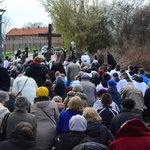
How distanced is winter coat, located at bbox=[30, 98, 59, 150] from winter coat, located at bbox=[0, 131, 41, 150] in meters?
2.50

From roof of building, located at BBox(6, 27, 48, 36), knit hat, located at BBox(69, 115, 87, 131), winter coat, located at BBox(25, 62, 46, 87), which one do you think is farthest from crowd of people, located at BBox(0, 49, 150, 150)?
roof of building, located at BBox(6, 27, 48, 36)

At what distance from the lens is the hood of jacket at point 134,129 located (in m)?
5.12

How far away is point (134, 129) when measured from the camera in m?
5.13

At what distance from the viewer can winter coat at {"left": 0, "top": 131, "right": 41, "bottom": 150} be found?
5934mm

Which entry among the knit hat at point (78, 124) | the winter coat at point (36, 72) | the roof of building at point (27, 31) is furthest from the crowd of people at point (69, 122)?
the roof of building at point (27, 31)

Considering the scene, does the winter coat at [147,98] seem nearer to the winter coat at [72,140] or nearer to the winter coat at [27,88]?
the winter coat at [27,88]

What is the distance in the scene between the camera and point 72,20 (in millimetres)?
39969

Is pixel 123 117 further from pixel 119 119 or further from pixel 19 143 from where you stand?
pixel 19 143

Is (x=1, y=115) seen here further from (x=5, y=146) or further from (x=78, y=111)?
(x=5, y=146)

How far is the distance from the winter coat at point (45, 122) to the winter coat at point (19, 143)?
2501mm

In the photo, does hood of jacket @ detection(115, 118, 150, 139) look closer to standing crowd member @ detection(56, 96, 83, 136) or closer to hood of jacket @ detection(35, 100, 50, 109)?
standing crowd member @ detection(56, 96, 83, 136)

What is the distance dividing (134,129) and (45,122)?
373 centimetres

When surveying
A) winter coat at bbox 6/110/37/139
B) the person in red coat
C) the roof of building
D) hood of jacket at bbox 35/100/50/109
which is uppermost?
the person in red coat

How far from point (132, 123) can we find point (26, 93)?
6.42 meters
